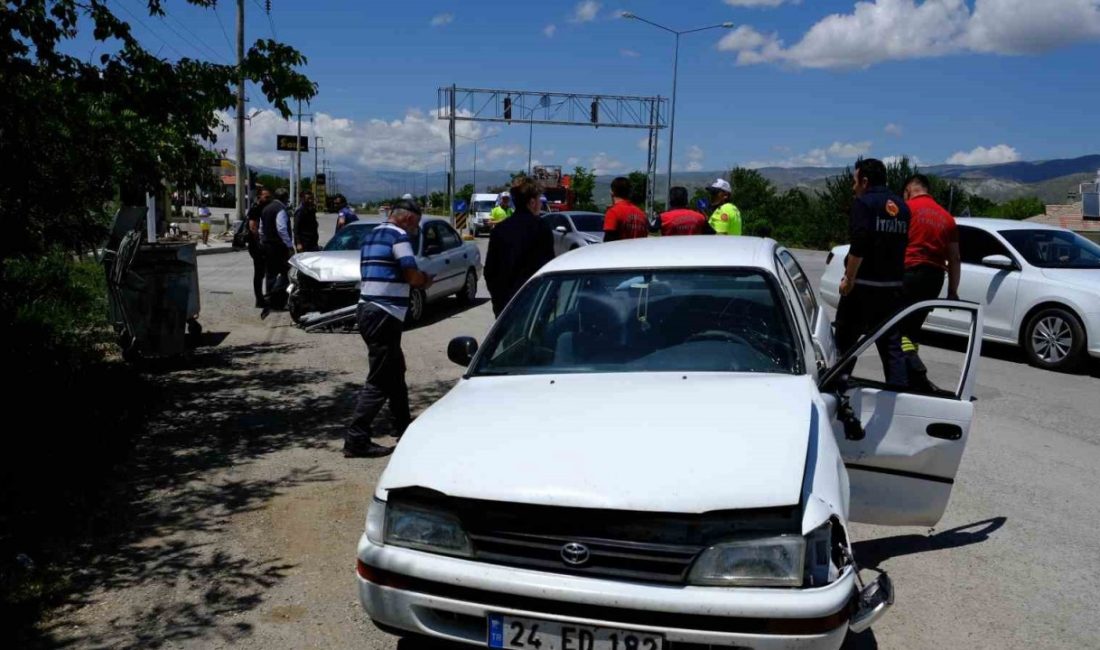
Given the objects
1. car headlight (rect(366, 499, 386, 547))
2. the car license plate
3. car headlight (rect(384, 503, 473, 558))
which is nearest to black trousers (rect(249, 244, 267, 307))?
car headlight (rect(366, 499, 386, 547))

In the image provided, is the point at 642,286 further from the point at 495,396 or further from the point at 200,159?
the point at 200,159

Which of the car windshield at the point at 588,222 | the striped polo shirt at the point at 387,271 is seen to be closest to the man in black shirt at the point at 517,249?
the striped polo shirt at the point at 387,271

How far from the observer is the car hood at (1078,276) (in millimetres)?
9508

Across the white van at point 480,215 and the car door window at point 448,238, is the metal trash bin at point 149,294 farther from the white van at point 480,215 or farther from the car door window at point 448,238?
the white van at point 480,215

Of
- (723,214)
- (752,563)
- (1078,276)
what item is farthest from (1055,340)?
(752,563)

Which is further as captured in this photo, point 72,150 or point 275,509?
point 72,150

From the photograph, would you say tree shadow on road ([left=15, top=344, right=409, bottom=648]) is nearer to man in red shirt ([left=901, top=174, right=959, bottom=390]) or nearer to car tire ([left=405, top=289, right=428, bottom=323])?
car tire ([left=405, top=289, right=428, bottom=323])

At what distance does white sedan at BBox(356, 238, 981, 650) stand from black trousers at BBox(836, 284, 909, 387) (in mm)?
2311

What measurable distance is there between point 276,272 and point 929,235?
31.5ft

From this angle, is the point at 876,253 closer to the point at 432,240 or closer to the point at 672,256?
the point at 672,256

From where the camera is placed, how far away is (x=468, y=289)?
589 inches

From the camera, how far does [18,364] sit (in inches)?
286

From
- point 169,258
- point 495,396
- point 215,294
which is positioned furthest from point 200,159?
point 215,294

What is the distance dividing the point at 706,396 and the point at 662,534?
930 mm
